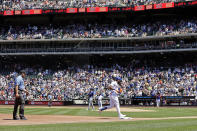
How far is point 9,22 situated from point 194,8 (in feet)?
107

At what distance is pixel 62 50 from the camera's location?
57.7 metres

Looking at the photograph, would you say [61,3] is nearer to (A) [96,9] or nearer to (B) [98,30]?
(A) [96,9]

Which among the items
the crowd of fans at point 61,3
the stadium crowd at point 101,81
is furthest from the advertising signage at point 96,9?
the stadium crowd at point 101,81

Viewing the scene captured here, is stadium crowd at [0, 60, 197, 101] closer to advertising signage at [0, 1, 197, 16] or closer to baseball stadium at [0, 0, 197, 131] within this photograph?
baseball stadium at [0, 0, 197, 131]

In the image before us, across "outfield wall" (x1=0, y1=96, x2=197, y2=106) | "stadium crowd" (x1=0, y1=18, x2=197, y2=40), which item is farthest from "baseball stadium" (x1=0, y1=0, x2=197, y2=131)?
"outfield wall" (x1=0, y1=96, x2=197, y2=106)

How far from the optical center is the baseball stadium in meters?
48.3

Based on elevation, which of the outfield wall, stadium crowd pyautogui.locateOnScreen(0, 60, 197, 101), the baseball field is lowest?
the outfield wall

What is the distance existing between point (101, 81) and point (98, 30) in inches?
425

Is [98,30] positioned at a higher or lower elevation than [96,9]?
lower

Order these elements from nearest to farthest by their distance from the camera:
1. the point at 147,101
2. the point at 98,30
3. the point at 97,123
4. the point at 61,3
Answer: the point at 97,123 < the point at 147,101 < the point at 98,30 < the point at 61,3

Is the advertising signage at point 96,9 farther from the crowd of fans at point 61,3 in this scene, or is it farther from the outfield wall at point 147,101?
the outfield wall at point 147,101

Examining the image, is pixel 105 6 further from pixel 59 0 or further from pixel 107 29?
pixel 59 0

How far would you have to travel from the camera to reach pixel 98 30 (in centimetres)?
5806

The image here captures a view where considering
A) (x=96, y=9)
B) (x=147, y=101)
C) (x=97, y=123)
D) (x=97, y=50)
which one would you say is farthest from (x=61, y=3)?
(x=97, y=123)
